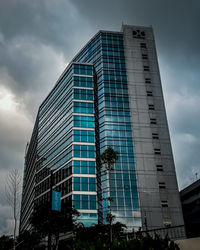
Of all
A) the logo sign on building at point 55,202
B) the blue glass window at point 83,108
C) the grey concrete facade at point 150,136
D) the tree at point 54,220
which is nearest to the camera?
the logo sign on building at point 55,202

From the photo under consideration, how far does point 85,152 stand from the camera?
70625mm

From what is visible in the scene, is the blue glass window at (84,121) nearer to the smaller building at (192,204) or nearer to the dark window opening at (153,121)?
the dark window opening at (153,121)

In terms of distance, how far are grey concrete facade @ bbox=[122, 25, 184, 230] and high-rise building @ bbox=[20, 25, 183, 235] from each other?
0.22m

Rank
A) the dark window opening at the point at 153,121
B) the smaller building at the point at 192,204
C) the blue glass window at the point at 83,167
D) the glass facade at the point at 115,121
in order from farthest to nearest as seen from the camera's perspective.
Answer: the smaller building at the point at 192,204 → the dark window opening at the point at 153,121 → the blue glass window at the point at 83,167 → the glass facade at the point at 115,121

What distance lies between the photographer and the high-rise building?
6731 centimetres

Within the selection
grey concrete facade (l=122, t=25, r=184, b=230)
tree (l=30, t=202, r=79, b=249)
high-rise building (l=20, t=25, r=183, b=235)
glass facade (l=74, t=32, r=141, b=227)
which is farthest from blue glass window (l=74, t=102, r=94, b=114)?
tree (l=30, t=202, r=79, b=249)

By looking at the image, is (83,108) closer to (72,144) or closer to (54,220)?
(72,144)

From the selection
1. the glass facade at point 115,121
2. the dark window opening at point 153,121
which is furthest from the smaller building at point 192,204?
the glass facade at point 115,121

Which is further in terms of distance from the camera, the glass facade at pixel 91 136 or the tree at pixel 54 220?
the glass facade at pixel 91 136

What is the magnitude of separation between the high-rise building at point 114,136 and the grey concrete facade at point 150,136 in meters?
0.22

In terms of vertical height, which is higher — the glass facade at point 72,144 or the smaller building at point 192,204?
the glass facade at point 72,144

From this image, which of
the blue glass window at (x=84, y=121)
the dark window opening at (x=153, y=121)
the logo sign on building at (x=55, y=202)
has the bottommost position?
the logo sign on building at (x=55, y=202)

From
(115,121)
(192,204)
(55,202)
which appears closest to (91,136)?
(115,121)

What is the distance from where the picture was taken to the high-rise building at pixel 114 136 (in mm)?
67312
